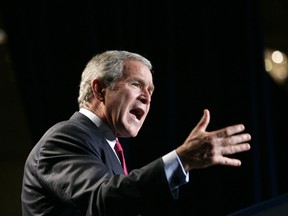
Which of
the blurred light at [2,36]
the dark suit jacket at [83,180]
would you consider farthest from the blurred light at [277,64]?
the dark suit jacket at [83,180]

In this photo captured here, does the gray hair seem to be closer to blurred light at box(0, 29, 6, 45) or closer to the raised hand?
the raised hand

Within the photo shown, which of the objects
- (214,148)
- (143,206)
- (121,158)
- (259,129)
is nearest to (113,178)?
(143,206)

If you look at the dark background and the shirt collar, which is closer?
the shirt collar

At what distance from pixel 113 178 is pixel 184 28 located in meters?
1.46

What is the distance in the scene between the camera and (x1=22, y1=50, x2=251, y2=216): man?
2.79ft

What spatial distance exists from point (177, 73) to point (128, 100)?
1029 millimetres

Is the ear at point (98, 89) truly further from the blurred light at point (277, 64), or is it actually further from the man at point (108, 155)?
the blurred light at point (277, 64)

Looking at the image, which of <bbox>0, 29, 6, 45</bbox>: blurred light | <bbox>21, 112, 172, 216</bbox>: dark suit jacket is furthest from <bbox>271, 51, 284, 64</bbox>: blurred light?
<bbox>21, 112, 172, 216</bbox>: dark suit jacket

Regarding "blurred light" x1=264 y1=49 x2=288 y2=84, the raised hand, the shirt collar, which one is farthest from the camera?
"blurred light" x1=264 y1=49 x2=288 y2=84

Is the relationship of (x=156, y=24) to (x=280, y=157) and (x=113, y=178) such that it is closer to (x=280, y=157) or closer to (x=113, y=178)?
(x=280, y=157)

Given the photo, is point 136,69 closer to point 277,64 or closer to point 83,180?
point 83,180

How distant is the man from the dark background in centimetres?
92

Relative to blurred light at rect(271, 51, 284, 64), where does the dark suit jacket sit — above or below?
below

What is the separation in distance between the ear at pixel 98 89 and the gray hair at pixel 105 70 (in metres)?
0.01
